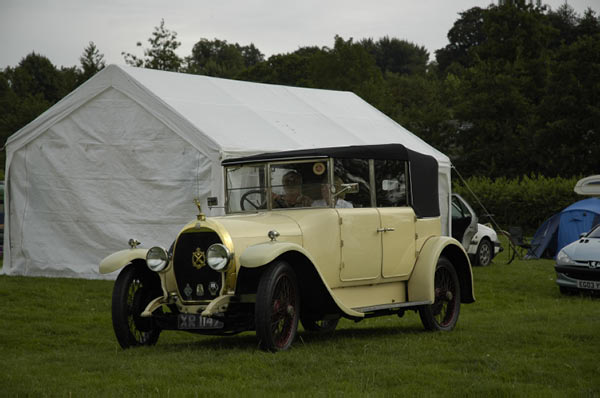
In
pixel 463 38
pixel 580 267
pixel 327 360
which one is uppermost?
pixel 463 38

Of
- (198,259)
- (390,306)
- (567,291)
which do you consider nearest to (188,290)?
(198,259)

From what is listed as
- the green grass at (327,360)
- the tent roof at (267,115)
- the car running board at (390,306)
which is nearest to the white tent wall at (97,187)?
the tent roof at (267,115)

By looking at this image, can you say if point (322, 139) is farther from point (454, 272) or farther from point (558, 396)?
point (558, 396)

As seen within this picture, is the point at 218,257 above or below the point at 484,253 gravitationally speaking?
above

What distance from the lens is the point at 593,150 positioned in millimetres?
44719

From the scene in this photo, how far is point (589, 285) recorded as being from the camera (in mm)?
15469

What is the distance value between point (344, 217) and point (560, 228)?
15.7 meters

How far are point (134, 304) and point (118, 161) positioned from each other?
808 cm

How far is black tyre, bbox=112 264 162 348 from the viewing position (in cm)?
903

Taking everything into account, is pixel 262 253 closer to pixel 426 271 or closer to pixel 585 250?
pixel 426 271

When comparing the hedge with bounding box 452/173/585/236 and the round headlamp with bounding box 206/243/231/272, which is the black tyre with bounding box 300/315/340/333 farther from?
the hedge with bounding box 452/173/585/236

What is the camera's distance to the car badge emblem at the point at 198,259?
8.63 meters

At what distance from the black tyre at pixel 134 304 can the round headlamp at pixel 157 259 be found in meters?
0.46

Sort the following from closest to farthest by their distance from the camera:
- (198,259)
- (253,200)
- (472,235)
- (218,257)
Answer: (218,257)
(198,259)
(253,200)
(472,235)
